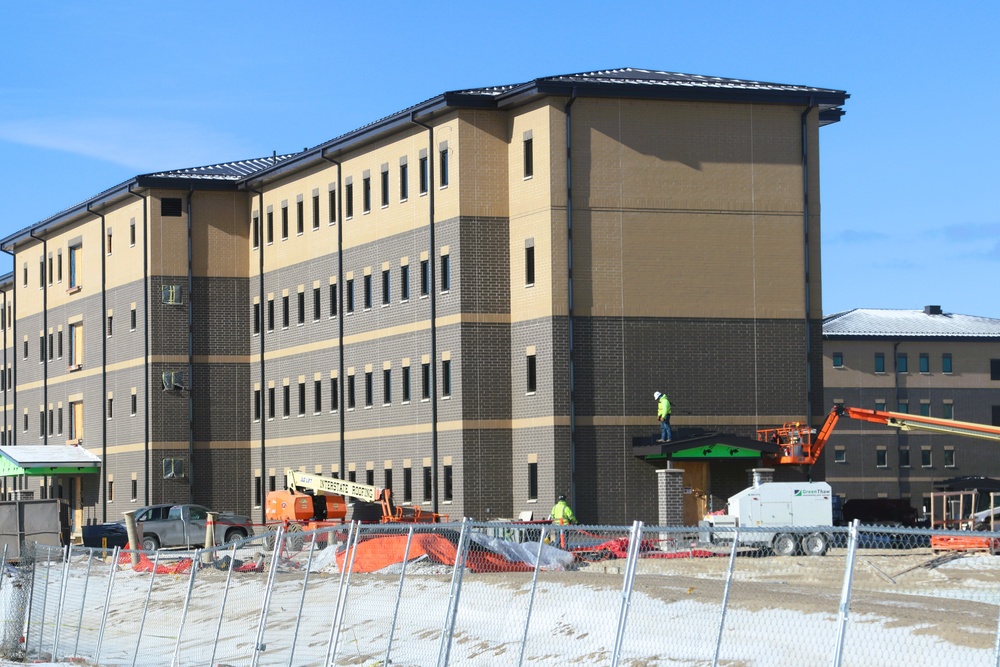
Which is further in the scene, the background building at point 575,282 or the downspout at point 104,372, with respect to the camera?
the downspout at point 104,372

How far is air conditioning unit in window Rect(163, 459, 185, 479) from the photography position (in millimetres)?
65188

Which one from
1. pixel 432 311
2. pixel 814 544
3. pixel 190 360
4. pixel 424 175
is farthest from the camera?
pixel 190 360

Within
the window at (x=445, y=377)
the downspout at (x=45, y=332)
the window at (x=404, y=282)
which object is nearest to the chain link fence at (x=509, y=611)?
the window at (x=445, y=377)

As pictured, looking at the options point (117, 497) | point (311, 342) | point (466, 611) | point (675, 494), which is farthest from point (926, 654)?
point (117, 497)

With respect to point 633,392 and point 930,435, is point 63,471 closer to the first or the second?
point 633,392

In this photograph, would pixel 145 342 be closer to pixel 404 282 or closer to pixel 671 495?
pixel 404 282

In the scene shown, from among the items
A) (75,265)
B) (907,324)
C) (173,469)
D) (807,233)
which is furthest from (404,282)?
(907,324)

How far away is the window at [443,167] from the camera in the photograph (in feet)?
171

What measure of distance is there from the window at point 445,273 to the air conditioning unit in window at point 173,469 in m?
18.2

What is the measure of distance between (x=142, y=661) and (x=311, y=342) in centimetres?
3797

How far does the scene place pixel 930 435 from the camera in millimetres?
99125

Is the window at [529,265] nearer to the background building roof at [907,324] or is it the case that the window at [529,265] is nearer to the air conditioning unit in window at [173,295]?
the air conditioning unit in window at [173,295]

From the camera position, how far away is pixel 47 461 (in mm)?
68875

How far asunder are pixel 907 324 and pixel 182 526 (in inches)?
2348
